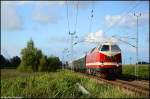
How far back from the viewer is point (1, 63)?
16200 centimetres

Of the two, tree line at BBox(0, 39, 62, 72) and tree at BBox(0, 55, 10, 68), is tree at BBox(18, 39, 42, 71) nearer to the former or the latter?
tree line at BBox(0, 39, 62, 72)

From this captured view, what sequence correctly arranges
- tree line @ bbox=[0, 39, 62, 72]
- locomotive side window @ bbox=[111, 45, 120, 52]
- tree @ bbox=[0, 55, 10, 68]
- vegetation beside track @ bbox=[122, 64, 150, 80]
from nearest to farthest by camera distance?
1. locomotive side window @ bbox=[111, 45, 120, 52]
2. vegetation beside track @ bbox=[122, 64, 150, 80]
3. tree line @ bbox=[0, 39, 62, 72]
4. tree @ bbox=[0, 55, 10, 68]

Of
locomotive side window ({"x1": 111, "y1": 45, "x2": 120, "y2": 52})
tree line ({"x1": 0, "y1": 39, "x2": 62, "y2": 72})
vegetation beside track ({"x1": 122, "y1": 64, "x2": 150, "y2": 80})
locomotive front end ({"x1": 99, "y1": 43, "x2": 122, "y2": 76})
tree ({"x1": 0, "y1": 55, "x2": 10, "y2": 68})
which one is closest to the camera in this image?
locomotive front end ({"x1": 99, "y1": 43, "x2": 122, "y2": 76})

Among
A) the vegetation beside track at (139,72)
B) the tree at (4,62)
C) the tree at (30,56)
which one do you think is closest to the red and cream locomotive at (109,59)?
the vegetation beside track at (139,72)

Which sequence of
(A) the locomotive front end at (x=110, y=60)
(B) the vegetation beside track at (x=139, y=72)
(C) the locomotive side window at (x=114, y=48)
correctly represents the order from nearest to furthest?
(A) the locomotive front end at (x=110, y=60) < (C) the locomotive side window at (x=114, y=48) < (B) the vegetation beside track at (x=139, y=72)

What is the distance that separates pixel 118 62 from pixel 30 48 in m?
85.1

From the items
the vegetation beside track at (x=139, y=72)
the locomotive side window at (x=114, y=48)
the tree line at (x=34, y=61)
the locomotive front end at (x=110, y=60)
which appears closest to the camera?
the locomotive front end at (x=110, y=60)

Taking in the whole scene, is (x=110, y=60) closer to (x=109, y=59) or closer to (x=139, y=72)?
(x=109, y=59)

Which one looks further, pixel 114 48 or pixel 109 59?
pixel 114 48

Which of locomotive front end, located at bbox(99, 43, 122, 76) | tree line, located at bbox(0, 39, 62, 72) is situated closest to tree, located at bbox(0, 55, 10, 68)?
tree line, located at bbox(0, 39, 62, 72)

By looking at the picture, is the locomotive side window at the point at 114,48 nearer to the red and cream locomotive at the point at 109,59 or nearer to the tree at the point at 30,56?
the red and cream locomotive at the point at 109,59

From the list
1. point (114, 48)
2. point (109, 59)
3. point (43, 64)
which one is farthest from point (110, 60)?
point (43, 64)

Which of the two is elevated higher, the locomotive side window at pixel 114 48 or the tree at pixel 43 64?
the locomotive side window at pixel 114 48

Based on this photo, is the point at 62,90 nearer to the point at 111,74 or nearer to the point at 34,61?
the point at 111,74
